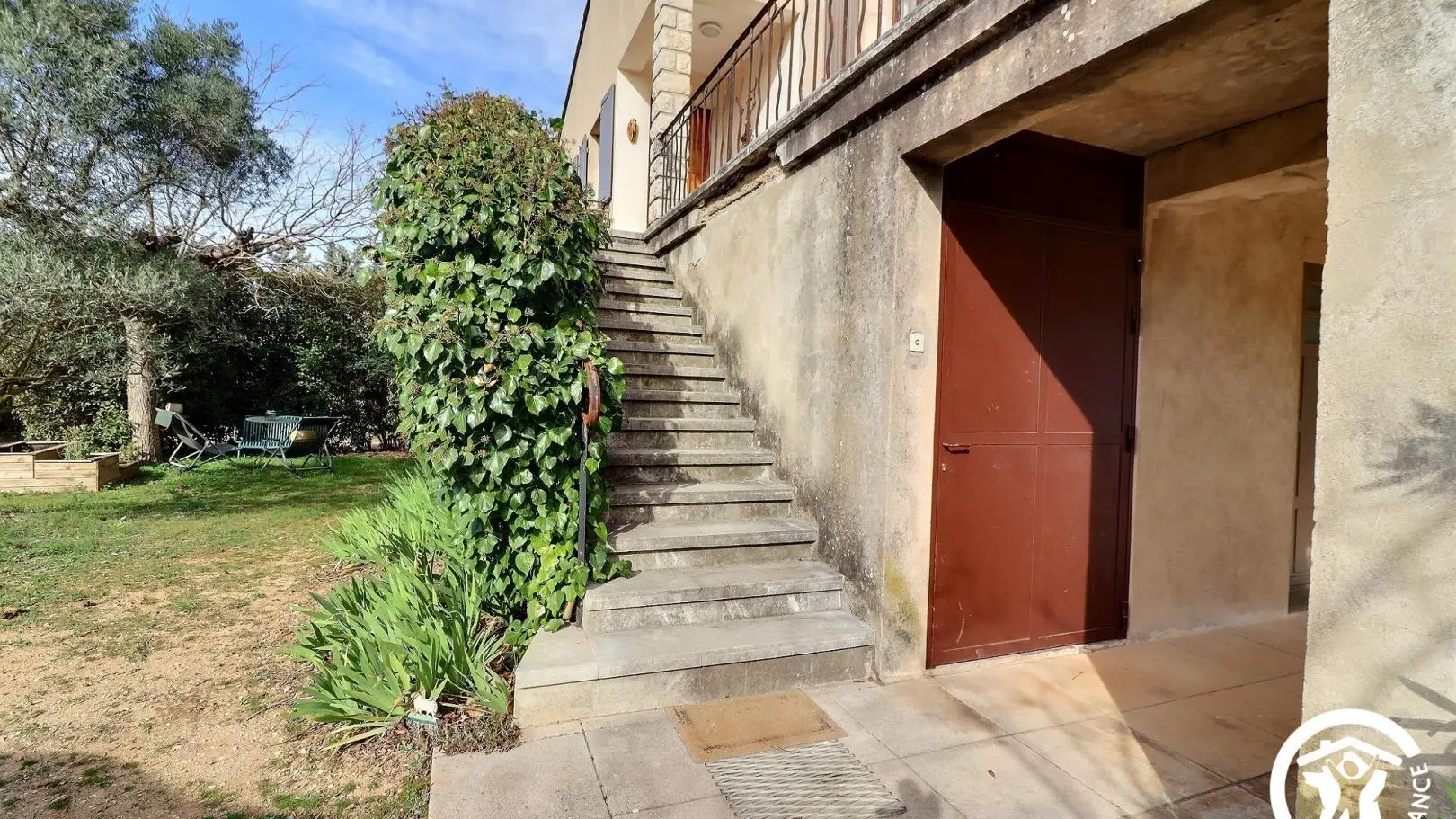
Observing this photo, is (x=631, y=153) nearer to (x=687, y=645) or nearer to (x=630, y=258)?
(x=630, y=258)

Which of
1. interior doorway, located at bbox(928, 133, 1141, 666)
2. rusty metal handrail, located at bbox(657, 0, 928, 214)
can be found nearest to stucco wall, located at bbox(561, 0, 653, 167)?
rusty metal handrail, located at bbox(657, 0, 928, 214)

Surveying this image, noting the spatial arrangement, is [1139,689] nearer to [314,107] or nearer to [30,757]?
[30,757]

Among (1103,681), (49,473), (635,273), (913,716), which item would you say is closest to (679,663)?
(913,716)

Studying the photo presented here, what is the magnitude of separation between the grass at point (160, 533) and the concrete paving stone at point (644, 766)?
2.51 metres

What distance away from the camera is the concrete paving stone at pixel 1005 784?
89.0 inches

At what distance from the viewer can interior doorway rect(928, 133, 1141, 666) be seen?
337cm

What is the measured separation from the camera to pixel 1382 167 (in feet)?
4.87

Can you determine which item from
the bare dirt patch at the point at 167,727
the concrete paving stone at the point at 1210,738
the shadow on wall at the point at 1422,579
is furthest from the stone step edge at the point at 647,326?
the shadow on wall at the point at 1422,579

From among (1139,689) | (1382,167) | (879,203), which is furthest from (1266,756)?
(879,203)

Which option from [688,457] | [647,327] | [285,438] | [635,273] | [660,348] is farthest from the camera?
[285,438]

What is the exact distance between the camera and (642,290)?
598 cm

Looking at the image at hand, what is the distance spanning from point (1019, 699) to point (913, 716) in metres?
0.57

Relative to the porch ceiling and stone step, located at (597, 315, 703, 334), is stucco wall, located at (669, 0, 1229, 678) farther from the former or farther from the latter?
stone step, located at (597, 315, 703, 334)

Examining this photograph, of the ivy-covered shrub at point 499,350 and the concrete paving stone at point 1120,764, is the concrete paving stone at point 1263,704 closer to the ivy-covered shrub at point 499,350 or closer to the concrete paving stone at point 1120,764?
the concrete paving stone at point 1120,764
